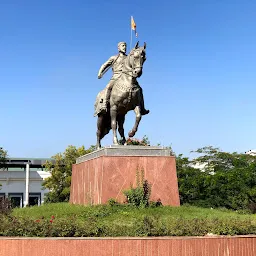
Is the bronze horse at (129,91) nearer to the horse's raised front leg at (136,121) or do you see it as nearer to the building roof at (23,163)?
the horse's raised front leg at (136,121)

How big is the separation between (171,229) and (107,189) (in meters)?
3.88

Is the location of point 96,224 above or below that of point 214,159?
below

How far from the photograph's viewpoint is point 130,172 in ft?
36.7

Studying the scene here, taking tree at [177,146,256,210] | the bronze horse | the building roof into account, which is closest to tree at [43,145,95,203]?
tree at [177,146,256,210]

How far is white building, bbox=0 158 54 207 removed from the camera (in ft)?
153

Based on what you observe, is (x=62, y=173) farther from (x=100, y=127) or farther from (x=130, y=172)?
(x=130, y=172)

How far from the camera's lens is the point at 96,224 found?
24.5ft

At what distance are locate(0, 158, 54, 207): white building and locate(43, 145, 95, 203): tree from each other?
16.1 meters

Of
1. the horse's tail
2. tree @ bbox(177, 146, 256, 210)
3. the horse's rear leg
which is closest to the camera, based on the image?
the horse's tail

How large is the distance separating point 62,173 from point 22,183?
59.9 ft

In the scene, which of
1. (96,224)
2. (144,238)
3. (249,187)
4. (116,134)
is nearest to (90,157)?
(116,134)

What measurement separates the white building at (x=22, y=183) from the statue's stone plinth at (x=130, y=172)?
121 feet

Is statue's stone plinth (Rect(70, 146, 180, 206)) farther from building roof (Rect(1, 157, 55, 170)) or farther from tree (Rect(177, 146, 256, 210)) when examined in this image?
building roof (Rect(1, 157, 55, 170))

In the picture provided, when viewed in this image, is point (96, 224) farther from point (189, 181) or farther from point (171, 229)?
point (189, 181)
